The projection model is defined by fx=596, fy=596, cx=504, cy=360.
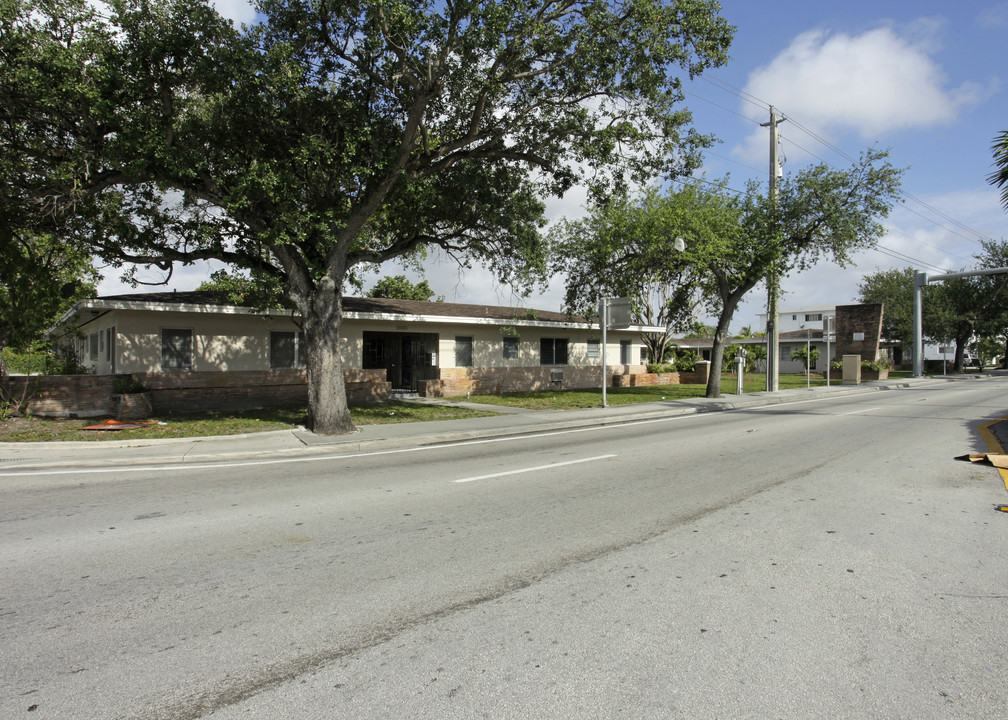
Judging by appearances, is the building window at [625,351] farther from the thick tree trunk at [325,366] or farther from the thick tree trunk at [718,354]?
the thick tree trunk at [325,366]

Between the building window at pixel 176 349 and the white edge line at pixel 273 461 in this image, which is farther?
the building window at pixel 176 349

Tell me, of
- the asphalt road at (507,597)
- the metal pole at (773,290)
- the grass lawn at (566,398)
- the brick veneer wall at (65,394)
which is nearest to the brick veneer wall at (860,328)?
the metal pole at (773,290)

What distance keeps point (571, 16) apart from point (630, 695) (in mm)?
12756

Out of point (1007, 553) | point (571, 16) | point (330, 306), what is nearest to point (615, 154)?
point (571, 16)

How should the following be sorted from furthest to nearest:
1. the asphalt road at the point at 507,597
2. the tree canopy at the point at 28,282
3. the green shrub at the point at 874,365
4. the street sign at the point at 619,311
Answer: the green shrub at the point at 874,365 → the street sign at the point at 619,311 → the tree canopy at the point at 28,282 → the asphalt road at the point at 507,597

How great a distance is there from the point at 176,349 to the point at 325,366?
288 inches

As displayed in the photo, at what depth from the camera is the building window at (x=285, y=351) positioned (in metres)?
19.5

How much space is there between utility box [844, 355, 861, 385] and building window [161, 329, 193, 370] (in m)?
35.7

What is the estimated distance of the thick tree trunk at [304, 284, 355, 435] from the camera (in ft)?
43.0

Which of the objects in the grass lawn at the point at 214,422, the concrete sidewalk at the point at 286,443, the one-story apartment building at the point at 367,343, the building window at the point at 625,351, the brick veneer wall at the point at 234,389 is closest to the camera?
the concrete sidewalk at the point at 286,443

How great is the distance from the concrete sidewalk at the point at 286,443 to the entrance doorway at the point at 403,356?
6317mm

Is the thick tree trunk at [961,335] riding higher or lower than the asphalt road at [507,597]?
higher

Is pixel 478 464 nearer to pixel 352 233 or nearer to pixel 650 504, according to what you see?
pixel 650 504

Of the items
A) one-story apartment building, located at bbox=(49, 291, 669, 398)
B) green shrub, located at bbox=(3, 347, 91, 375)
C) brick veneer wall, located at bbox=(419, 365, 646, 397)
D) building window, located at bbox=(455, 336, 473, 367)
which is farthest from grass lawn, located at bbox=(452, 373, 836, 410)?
green shrub, located at bbox=(3, 347, 91, 375)
